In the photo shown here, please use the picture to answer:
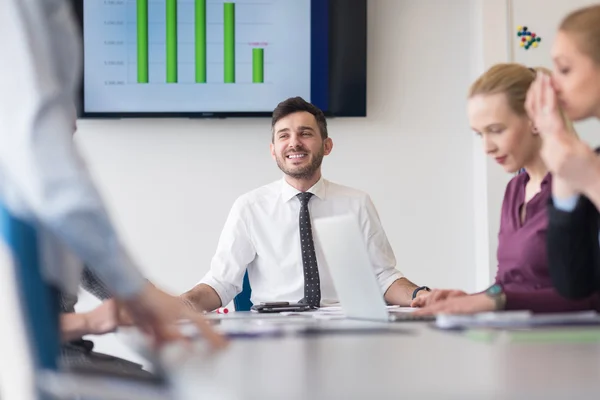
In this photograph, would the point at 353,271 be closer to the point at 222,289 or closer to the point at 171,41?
the point at 222,289

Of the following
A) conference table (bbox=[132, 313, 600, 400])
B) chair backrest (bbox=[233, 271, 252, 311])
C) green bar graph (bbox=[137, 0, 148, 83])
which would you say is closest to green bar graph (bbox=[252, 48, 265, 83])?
green bar graph (bbox=[137, 0, 148, 83])

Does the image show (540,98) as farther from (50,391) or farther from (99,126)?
(99,126)

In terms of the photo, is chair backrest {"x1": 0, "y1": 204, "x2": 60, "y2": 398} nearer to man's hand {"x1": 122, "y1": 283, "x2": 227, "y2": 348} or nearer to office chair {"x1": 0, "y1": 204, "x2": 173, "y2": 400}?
office chair {"x1": 0, "y1": 204, "x2": 173, "y2": 400}

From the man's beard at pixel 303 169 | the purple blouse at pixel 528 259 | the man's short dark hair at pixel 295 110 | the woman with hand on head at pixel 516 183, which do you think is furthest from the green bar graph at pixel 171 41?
the purple blouse at pixel 528 259

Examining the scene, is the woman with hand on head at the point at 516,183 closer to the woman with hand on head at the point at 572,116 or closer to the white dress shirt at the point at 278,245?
the woman with hand on head at the point at 572,116

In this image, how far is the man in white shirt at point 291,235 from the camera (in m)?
3.29

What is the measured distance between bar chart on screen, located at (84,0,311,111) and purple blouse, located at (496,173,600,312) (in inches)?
88.6

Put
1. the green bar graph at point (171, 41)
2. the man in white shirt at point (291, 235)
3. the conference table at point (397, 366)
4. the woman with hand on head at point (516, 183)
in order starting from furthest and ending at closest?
the green bar graph at point (171, 41)
the man in white shirt at point (291, 235)
the woman with hand on head at point (516, 183)
the conference table at point (397, 366)

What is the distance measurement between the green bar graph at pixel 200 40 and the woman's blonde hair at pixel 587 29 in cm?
265

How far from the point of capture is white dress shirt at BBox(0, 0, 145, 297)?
3.28 feet

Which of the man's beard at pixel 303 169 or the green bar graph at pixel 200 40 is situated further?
the green bar graph at pixel 200 40

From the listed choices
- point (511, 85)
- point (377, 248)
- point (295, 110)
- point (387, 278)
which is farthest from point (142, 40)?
point (511, 85)

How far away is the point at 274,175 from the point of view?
433 centimetres

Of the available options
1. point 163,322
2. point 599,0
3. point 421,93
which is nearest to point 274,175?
point 421,93
